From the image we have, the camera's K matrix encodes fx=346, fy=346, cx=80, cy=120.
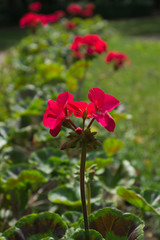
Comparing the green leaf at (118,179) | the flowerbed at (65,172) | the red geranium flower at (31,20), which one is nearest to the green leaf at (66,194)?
the flowerbed at (65,172)

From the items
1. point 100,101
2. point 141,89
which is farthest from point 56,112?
point 141,89

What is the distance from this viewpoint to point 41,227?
1.20 m

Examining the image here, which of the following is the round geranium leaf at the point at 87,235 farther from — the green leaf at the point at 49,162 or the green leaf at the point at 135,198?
the green leaf at the point at 49,162

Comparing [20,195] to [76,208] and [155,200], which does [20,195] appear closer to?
[76,208]

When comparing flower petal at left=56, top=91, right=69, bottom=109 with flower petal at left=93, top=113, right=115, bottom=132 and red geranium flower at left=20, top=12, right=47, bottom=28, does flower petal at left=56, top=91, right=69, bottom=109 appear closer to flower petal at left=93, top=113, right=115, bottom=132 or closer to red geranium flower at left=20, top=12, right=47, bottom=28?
flower petal at left=93, top=113, right=115, bottom=132

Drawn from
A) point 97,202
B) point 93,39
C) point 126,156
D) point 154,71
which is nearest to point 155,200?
point 97,202

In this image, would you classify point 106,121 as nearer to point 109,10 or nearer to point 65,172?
point 65,172

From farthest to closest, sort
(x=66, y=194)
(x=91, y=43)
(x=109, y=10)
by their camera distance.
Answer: (x=109, y=10) → (x=91, y=43) → (x=66, y=194)

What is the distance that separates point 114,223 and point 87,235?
0.47 feet

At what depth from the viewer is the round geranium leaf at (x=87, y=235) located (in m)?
1.04

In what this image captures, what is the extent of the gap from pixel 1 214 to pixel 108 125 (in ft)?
3.98

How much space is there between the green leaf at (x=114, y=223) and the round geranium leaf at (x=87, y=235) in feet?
0.39

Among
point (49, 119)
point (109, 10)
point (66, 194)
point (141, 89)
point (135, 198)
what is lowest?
point (109, 10)

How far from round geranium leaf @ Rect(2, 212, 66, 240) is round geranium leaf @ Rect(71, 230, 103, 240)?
5.3 inches
